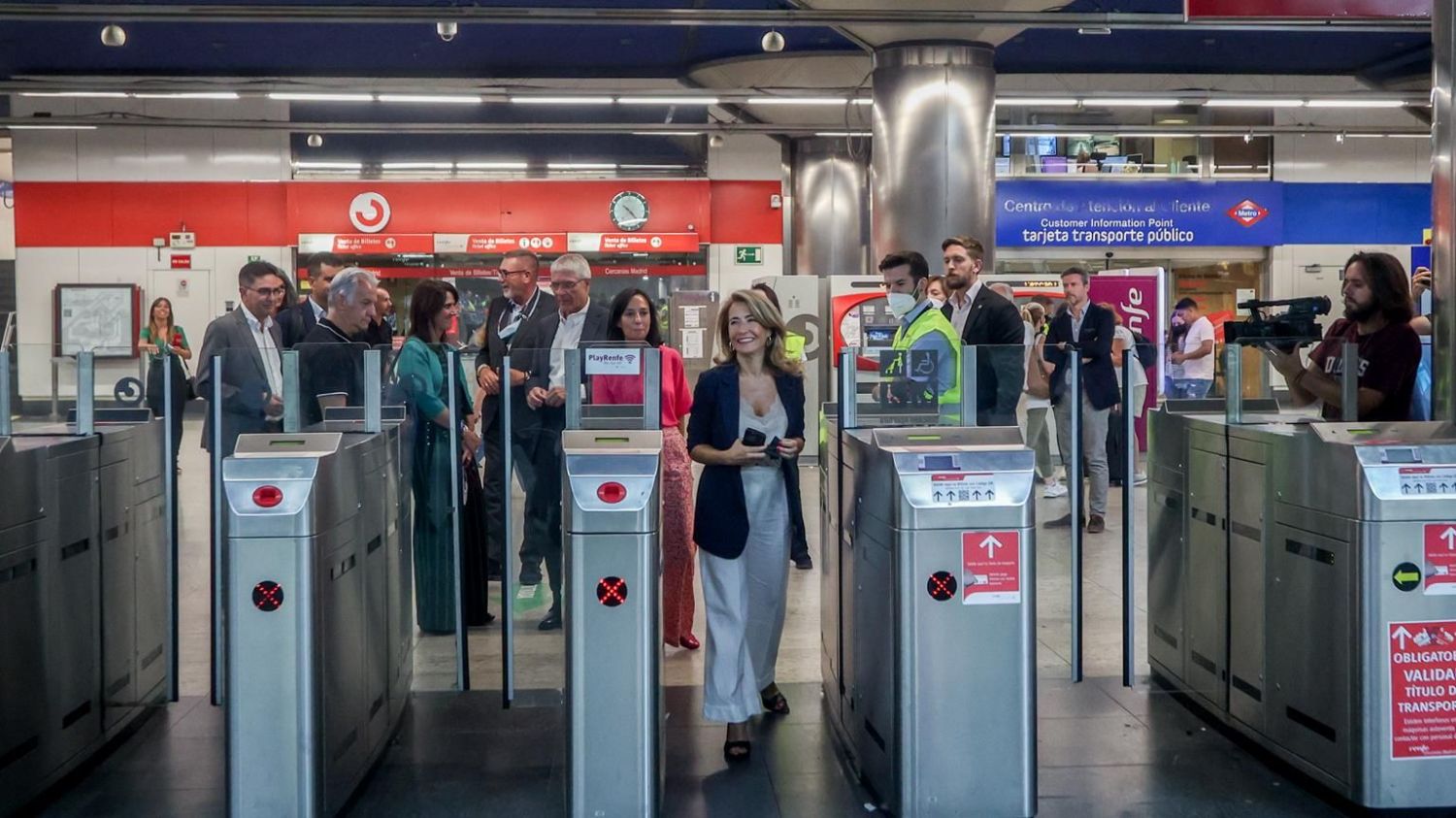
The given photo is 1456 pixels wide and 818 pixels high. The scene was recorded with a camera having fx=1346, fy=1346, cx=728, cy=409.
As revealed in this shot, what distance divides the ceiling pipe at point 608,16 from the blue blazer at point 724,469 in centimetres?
382

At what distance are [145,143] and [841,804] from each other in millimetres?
14509

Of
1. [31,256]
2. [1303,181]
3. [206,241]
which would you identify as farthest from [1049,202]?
[31,256]

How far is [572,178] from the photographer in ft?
Result: 52.7

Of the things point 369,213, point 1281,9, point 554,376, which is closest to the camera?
point 554,376

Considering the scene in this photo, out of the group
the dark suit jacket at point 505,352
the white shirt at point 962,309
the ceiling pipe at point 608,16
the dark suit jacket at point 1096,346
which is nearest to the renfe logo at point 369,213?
the ceiling pipe at point 608,16

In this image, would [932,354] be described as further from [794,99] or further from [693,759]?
[794,99]

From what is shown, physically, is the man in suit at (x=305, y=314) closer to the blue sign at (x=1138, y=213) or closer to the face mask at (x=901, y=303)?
the face mask at (x=901, y=303)

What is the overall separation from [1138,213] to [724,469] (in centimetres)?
1350

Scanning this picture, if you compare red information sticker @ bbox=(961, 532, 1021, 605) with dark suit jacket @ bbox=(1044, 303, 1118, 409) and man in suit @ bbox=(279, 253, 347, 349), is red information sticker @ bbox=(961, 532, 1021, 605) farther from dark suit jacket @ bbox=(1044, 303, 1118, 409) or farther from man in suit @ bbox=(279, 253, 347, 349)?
dark suit jacket @ bbox=(1044, 303, 1118, 409)

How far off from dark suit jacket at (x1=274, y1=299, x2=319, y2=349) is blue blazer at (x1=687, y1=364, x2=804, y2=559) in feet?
7.49

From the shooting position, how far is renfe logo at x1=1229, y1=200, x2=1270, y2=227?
53.5 feet

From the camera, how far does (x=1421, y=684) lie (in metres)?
3.49

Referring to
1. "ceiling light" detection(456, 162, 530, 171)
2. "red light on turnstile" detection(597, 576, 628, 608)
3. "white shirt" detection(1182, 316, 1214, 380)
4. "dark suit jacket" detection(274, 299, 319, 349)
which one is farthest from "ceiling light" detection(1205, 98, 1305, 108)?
"red light on turnstile" detection(597, 576, 628, 608)

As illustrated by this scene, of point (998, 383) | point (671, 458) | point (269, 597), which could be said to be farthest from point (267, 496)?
point (998, 383)
